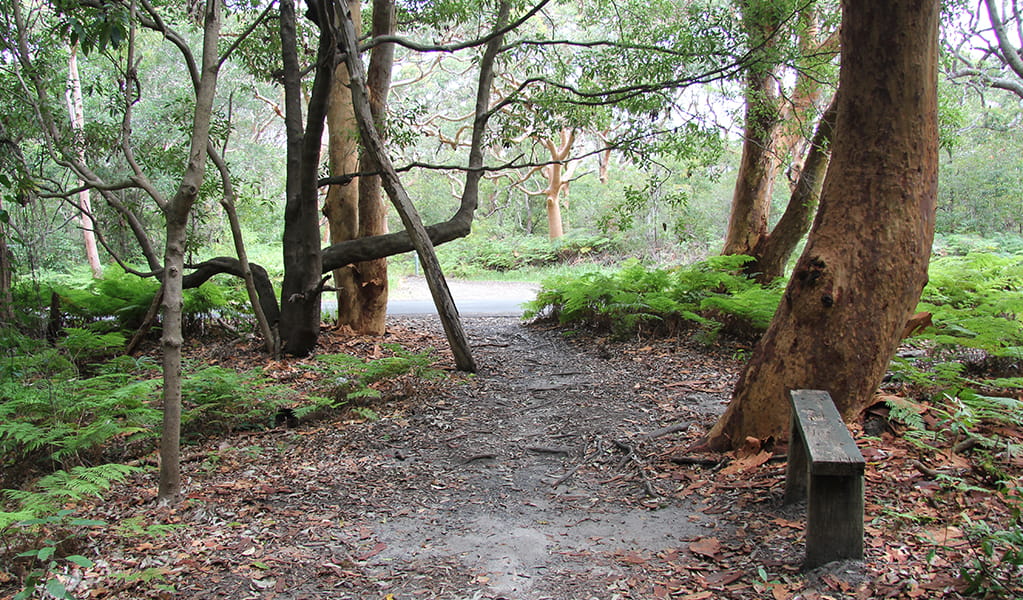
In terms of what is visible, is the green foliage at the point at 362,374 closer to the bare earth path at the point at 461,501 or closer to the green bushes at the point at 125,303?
the bare earth path at the point at 461,501

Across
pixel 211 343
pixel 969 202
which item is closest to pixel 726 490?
pixel 211 343

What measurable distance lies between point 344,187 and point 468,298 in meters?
8.88

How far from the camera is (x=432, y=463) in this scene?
5062mm

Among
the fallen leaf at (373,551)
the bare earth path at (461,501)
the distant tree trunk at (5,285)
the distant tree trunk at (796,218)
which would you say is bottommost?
the fallen leaf at (373,551)

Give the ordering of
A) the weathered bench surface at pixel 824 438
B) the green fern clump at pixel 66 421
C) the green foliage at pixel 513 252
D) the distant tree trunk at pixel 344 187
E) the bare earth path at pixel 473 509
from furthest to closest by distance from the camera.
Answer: the green foliage at pixel 513 252
the distant tree trunk at pixel 344 187
the green fern clump at pixel 66 421
the bare earth path at pixel 473 509
the weathered bench surface at pixel 824 438

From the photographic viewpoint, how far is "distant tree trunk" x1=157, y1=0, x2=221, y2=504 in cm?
393

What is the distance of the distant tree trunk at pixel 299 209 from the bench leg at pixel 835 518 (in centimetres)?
722

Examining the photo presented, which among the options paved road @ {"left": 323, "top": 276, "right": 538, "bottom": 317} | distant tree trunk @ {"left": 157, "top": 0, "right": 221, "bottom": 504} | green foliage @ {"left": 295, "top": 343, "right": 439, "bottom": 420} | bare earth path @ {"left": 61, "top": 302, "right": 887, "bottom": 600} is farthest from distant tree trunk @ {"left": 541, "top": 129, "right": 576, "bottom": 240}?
distant tree trunk @ {"left": 157, "top": 0, "right": 221, "bottom": 504}

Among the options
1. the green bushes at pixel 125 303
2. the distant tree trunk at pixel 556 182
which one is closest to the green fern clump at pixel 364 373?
the green bushes at pixel 125 303

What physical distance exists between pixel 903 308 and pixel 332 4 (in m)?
7.14

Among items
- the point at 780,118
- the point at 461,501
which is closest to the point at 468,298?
the point at 780,118

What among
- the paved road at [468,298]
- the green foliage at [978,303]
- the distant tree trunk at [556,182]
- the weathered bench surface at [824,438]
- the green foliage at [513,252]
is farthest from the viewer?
the green foliage at [513,252]

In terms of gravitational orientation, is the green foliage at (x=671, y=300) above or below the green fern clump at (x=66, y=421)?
above

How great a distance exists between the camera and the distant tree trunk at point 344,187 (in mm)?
10172
